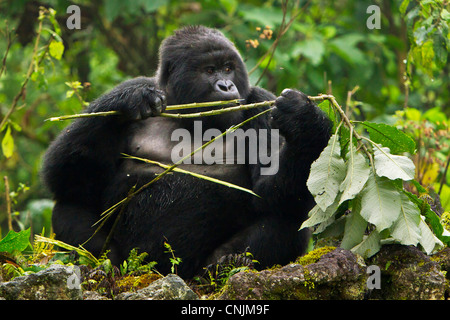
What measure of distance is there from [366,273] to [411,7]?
2653 millimetres

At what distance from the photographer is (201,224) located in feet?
11.7

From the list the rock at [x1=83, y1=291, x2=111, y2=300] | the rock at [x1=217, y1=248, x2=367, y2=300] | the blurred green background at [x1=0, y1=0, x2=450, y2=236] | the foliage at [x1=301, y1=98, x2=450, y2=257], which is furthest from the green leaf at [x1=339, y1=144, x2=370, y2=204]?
the blurred green background at [x1=0, y1=0, x2=450, y2=236]

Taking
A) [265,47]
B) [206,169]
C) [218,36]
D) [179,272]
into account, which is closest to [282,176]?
[206,169]

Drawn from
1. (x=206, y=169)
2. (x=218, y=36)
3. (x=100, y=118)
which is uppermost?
(x=218, y=36)

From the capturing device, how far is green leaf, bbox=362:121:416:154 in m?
3.15

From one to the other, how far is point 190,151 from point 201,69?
496 mm

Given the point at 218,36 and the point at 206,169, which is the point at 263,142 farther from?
the point at 218,36

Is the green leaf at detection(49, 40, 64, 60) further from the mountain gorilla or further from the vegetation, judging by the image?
the mountain gorilla

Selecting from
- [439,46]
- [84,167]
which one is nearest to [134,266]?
[84,167]

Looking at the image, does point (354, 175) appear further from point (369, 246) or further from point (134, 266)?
point (134, 266)

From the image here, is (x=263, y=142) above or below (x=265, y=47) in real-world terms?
below

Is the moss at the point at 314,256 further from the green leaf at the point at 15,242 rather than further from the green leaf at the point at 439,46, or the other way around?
the green leaf at the point at 439,46

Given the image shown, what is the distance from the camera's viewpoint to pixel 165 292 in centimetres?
245

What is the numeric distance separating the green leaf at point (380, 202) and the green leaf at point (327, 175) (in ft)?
0.46
